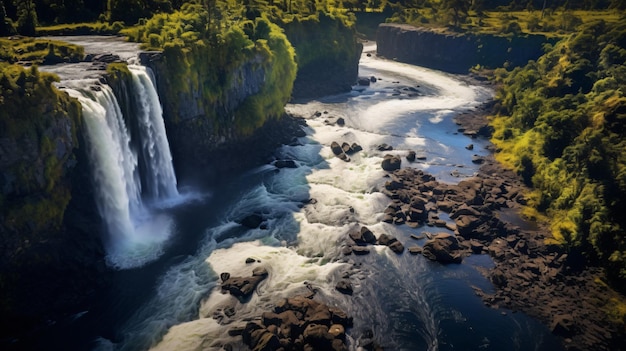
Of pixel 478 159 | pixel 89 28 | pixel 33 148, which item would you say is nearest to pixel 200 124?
pixel 33 148

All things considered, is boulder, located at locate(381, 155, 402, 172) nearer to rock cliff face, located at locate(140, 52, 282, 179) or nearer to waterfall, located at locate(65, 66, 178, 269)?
rock cliff face, located at locate(140, 52, 282, 179)

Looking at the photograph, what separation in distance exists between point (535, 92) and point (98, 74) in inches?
2488

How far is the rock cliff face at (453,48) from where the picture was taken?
113 metres

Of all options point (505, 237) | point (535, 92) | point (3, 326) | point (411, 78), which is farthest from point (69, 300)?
point (411, 78)

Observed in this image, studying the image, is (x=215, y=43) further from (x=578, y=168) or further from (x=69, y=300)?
(x=578, y=168)

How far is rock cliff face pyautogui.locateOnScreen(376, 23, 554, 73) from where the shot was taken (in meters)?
113

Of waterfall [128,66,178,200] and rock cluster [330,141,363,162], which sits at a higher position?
waterfall [128,66,178,200]

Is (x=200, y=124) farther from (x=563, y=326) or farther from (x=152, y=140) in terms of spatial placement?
(x=563, y=326)

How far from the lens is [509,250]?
1757 inches

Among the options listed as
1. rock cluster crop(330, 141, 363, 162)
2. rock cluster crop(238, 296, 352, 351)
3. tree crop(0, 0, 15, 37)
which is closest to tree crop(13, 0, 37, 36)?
tree crop(0, 0, 15, 37)

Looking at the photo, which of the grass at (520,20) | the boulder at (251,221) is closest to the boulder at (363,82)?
the grass at (520,20)

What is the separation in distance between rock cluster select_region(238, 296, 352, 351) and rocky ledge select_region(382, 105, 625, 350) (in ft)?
43.3

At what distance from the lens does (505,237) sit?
46938mm

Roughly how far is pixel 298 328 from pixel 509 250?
24.2m
